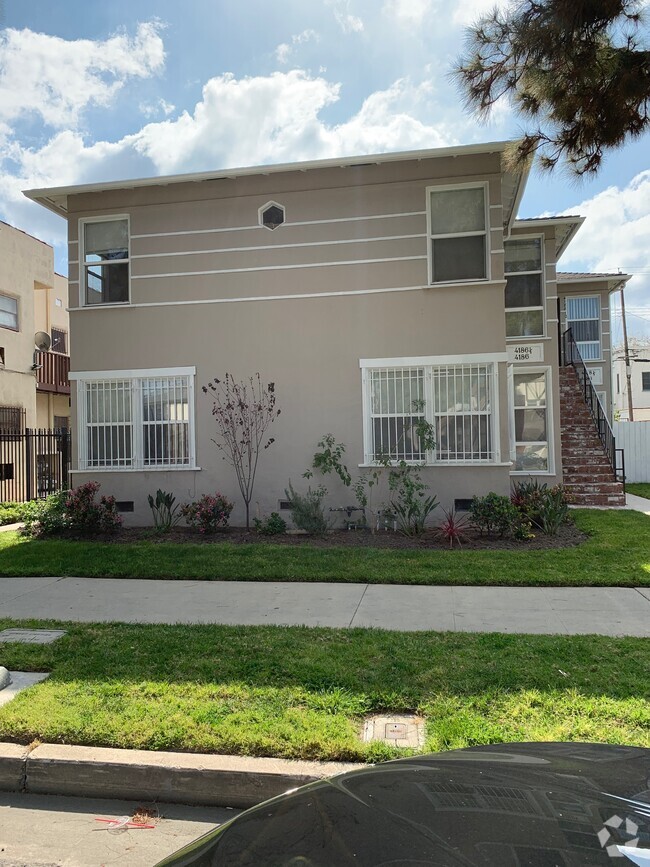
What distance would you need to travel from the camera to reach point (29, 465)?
1638 cm

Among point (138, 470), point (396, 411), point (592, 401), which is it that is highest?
point (592, 401)

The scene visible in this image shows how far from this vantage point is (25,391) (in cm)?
1806

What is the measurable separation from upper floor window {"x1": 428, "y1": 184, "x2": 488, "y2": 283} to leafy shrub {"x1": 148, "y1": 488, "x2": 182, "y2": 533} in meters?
5.77

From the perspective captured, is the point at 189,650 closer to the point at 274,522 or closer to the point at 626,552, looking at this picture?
the point at 274,522

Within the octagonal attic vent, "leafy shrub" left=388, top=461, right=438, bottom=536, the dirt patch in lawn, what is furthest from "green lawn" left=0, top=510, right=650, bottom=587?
the octagonal attic vent

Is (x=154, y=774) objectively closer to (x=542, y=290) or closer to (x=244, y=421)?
(x=244, y=421)

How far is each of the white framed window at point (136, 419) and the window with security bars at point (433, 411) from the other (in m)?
3.28

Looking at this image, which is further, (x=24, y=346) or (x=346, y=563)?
(x=24, y=346)

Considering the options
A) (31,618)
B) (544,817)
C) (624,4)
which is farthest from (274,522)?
(544,817)

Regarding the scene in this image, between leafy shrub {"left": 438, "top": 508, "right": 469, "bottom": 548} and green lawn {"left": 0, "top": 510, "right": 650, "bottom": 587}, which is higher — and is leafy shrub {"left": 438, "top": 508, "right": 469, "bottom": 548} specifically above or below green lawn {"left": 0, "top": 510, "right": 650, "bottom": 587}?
above

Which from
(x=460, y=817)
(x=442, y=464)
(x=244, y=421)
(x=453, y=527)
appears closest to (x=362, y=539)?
(x=453, y=527)

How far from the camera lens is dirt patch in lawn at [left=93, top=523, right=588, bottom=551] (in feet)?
31.1

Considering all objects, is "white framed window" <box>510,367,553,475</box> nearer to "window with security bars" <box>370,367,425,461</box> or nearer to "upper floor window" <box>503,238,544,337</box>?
"upper floor window" <box>503,238,544,337</box>

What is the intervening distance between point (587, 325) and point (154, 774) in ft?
63.6
